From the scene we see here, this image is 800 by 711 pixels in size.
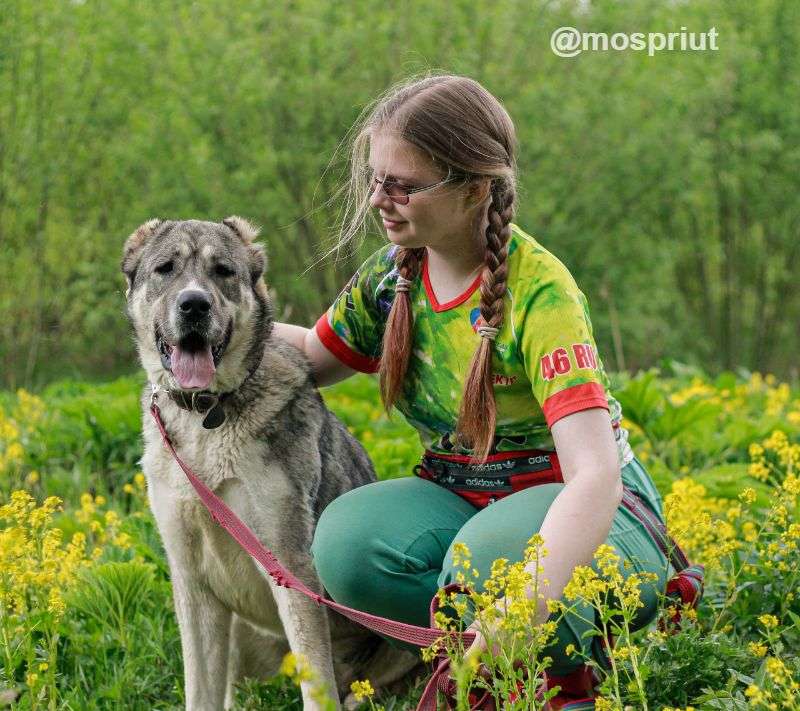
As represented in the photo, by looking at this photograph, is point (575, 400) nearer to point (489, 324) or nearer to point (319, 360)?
point (489, 324)

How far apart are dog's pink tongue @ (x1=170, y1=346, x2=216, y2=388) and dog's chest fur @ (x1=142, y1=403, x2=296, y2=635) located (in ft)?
0.48

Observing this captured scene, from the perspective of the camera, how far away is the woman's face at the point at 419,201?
2785mm

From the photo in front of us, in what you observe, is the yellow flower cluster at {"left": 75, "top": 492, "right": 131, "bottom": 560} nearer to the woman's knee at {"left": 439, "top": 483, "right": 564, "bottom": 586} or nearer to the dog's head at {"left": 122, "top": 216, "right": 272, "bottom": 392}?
the dog's head at {"left": 122, "top": 216, "right": 272, "bottom": 392}

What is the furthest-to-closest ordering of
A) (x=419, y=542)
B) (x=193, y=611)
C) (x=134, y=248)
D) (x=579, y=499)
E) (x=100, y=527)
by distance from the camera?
(x=100, y=527) < (x=134, y=248) < (x=193, y=611) < (x=419, y=542) < (x=579, y=499)

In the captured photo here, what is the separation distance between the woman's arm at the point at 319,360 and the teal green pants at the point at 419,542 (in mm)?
497

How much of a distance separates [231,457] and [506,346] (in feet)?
2.83

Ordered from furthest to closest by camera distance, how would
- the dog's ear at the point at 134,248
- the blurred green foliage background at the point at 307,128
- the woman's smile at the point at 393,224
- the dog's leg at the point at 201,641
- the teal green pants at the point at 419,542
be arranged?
the blurred green foliage background at the point at 307,128, the dog's ear at the point at 134,248, the dog's leg at the point at 201,641, the woman's smile at the point at 393,224, the teal green pants at the point at 419,542

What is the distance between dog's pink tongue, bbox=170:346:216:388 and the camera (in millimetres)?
3018

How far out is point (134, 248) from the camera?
3348 mm

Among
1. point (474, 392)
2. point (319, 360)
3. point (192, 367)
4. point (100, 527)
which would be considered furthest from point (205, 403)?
point (100, 527)

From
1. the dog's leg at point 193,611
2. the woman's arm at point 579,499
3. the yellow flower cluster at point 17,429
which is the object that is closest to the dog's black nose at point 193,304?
the dog's leg at point 193,611

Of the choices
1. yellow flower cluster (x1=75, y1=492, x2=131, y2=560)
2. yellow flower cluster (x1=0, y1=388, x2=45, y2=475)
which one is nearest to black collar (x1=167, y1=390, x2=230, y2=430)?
yellow flower cluster (x1=75, y1=492, x2=131, y2=560)

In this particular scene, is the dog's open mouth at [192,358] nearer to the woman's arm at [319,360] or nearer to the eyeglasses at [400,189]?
the woman's arm at [319,360]

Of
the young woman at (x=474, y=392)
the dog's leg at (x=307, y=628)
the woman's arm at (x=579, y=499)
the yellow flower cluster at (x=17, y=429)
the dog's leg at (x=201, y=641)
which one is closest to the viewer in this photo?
the woman's arm at (x=579, y=499)
